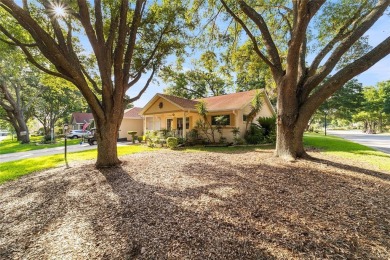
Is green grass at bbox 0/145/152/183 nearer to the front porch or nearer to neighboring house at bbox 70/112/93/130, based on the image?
the front porch

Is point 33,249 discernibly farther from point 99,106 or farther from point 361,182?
point 361,182

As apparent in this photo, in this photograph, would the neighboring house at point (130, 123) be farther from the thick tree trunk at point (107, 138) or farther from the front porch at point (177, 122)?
the thick tree trunk at point (107, 138)

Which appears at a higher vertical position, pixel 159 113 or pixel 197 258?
pixel 159 113

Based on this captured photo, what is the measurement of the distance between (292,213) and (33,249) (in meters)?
4.17

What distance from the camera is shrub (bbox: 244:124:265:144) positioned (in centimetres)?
1459

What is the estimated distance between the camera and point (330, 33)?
9445 mm

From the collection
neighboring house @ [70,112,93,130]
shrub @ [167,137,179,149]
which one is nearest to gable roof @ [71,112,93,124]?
neighboring house @ [70,112,93,130]

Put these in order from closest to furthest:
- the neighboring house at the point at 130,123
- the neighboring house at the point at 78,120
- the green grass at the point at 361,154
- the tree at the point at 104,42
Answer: the tree at the point at 104,42, the green grass at the point at 361,154, the neighboring house at the point at 130,123, the neighboring house at the point at 78,120

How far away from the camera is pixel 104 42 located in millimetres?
6781

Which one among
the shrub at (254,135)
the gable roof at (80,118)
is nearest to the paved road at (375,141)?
the shrub at (254,135)

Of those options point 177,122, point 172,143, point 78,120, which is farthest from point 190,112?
point 78,120

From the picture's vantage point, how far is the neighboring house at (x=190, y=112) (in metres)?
15.2

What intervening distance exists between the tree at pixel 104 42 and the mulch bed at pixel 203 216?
2691mm

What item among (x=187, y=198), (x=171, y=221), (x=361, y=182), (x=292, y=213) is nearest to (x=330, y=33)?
(x=361, y=182)
